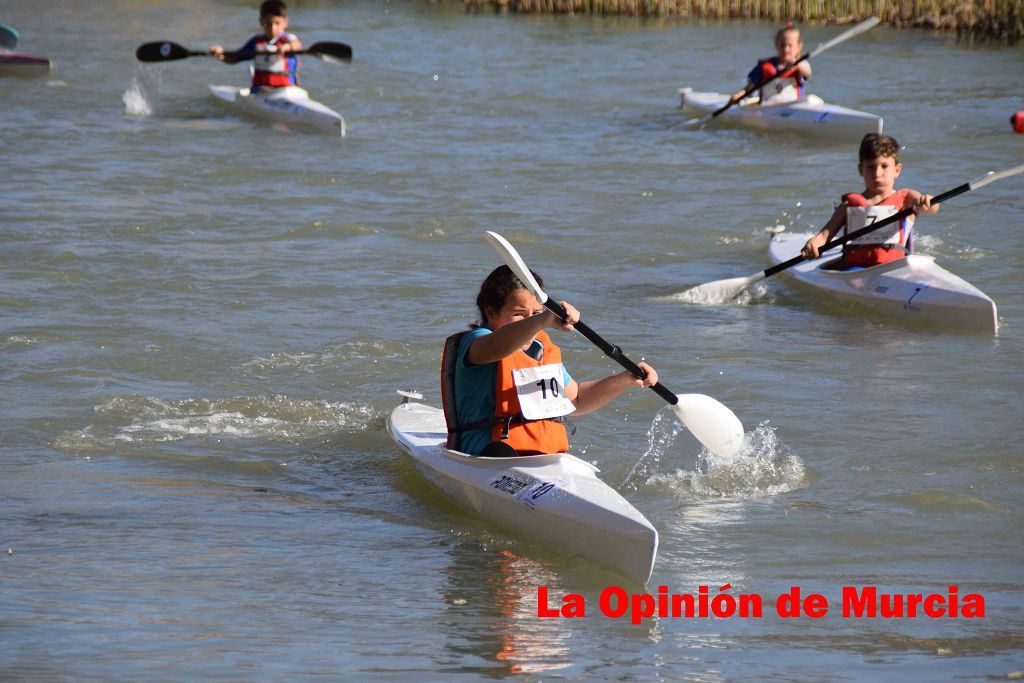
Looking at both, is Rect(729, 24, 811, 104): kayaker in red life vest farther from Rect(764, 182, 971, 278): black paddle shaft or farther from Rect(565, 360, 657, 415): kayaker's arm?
Rect(565, 360, 657, 415): kayaker's arm

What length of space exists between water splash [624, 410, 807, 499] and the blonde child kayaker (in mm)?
651

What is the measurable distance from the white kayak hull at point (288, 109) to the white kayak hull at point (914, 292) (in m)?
6.10

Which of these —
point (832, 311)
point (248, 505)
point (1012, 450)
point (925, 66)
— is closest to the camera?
point (248, 505)

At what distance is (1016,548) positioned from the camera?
4.38m

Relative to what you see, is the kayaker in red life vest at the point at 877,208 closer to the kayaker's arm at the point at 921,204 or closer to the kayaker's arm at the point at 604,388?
the kayaker's arm at the point at 921,204

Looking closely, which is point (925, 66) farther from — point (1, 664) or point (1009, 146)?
point (1, 664)

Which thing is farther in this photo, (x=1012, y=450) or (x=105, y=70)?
(x=105, y=70)

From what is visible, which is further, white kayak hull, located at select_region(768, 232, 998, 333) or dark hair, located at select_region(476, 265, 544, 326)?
white kayak hull, located at select_region(768, 232, 998, 333)

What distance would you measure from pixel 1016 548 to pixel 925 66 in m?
12.4

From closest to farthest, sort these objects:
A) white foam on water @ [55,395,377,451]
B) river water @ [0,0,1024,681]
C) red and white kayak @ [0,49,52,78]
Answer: river water @ [0,0,1024,681] < white foam on water @ [55,395,377,451] < red and white kayak @ [0,49,52,78]

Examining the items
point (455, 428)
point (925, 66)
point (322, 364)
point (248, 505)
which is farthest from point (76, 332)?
point (925, 66)

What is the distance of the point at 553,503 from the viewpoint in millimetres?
4195

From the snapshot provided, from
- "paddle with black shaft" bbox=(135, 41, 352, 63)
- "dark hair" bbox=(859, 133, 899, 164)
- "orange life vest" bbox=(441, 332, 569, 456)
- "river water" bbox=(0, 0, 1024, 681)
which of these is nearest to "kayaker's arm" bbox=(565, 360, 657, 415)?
"orange life vest" bbox=(441, 332, 569, 456)

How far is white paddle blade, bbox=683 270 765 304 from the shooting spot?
780 cm
